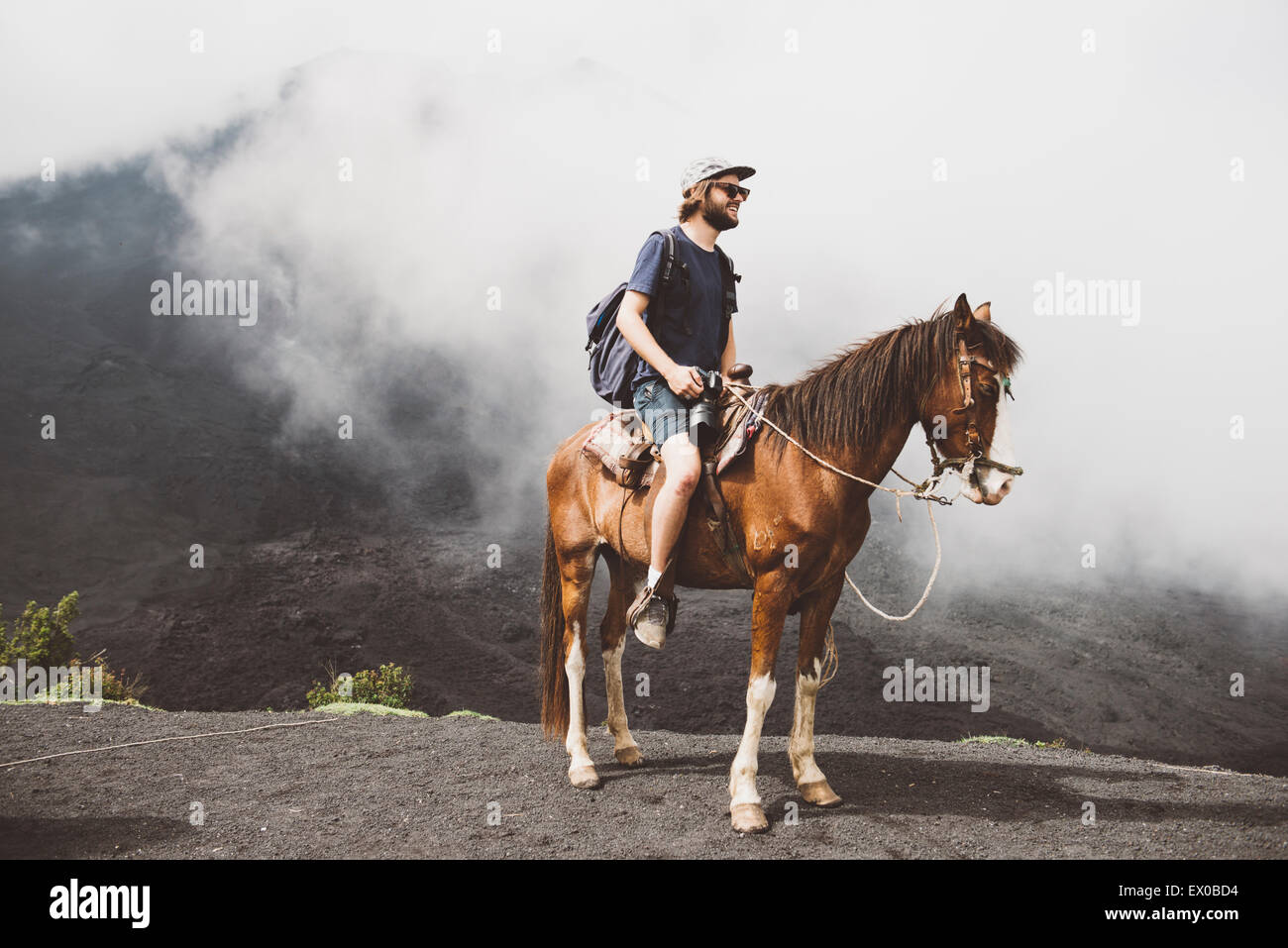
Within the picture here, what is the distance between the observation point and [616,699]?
5922mm

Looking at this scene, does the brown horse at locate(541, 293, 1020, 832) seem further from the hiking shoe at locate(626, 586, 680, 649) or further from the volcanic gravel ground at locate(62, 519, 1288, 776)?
the volcanic gravel ground at locate(62, 519, 1288, 776)

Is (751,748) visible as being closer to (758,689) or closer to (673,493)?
(758,689)

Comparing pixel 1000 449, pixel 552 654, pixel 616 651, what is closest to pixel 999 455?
pixel 1000 449

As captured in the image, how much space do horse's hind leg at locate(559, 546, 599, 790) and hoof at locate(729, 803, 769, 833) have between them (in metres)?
1.35

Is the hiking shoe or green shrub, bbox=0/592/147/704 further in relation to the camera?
green shrub, bbox=0/592/147/704

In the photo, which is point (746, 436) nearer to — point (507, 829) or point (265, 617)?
point (507, 829)

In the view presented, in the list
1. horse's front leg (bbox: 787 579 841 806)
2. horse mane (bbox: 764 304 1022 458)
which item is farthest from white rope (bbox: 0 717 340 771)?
horse mane (bbox: 764 304 1022 458)

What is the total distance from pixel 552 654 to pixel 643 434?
1853 mm

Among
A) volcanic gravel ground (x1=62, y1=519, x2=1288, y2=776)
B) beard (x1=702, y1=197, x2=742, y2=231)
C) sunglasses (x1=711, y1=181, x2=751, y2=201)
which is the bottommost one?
volcanic gravel ground (x1=62, y1=519, x2=1288, y2=776)

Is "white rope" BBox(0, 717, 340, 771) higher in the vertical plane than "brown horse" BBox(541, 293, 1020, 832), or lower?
lower

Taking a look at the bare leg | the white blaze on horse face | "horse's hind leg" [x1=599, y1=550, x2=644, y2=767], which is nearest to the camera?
the white blaze on horse face

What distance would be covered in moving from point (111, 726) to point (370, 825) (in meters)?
3.88

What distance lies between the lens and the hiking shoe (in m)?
4.87

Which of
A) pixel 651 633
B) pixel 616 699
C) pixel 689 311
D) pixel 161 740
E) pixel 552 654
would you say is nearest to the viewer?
pixel 651 633
